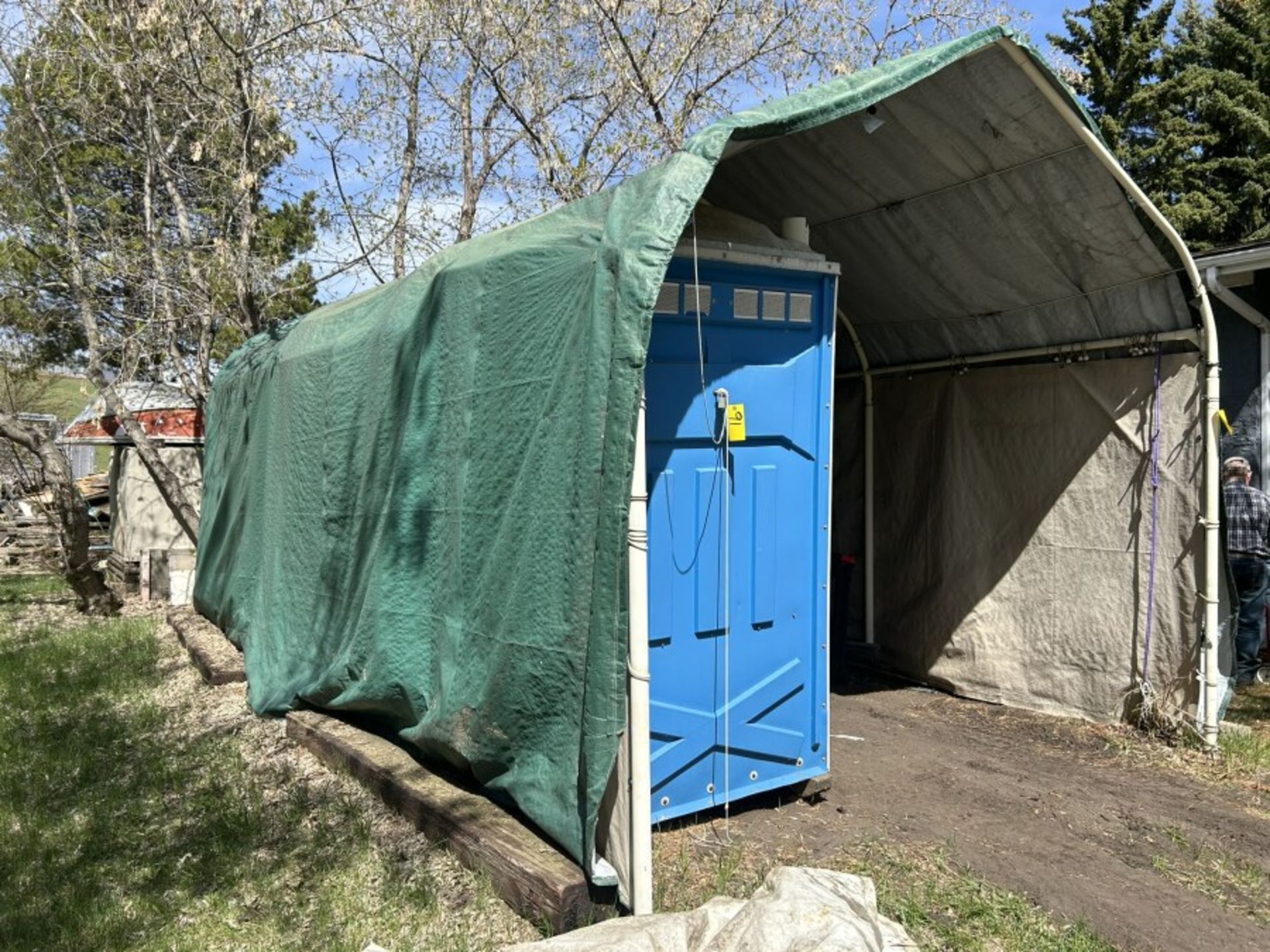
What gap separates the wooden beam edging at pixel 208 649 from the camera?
7.13 metres

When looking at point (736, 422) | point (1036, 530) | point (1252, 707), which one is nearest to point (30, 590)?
point (736, 422)

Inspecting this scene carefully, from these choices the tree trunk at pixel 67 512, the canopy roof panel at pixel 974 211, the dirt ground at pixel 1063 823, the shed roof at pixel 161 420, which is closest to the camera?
the dirt ground at pixel 1063 823

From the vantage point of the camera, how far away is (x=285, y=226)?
13625 millimetres

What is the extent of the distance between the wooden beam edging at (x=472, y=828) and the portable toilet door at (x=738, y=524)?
1.97ft

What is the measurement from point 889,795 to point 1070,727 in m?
1.66

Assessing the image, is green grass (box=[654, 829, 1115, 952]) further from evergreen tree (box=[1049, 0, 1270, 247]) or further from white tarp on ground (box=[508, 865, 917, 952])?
evergreen tree (box=[1049, 0, 1270, 247])

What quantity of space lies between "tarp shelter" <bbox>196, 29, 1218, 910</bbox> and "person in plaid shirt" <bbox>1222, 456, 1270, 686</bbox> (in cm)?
149

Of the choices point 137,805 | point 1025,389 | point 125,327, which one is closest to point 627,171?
point 125,327

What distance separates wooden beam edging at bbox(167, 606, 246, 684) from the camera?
23.4 feet

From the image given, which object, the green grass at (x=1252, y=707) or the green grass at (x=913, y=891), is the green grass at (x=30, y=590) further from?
the green grass at (x=1252, y=707)

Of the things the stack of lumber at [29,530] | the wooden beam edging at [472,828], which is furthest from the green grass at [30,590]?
the wooden beam edging at [472,828]

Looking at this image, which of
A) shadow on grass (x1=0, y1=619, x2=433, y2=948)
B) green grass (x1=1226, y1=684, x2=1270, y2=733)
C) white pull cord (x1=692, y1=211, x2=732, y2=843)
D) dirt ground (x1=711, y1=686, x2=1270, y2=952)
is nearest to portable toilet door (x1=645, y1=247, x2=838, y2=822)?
white pull cord (x1=692, y1=211, x2=732, y2=843)

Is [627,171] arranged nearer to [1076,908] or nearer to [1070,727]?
[1070,727]

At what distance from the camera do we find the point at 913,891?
3.77 meters
